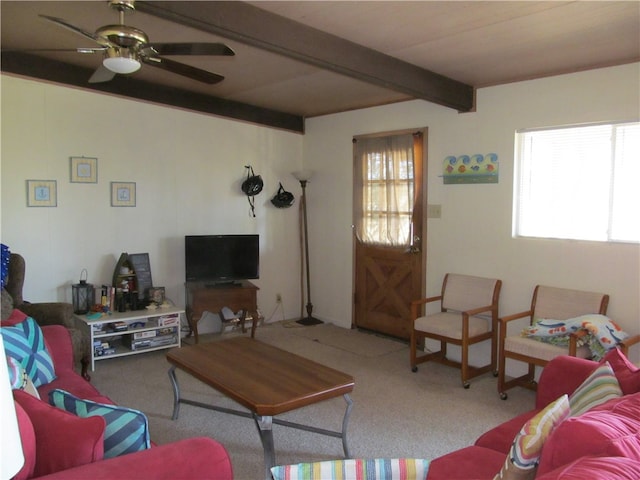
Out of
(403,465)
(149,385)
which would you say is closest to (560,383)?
(403,465)

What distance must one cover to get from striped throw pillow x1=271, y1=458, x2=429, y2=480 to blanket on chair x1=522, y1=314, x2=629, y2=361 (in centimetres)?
235

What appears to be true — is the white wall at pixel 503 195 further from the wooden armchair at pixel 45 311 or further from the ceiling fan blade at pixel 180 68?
the wooden armchair at pixel 45 311

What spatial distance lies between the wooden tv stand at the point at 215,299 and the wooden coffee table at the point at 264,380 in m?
1.49

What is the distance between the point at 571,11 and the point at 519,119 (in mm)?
1393

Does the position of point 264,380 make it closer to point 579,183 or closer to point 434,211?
point 434,211

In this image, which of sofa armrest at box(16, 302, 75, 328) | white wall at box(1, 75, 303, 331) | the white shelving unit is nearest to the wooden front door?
white wall at box(1, 75, 303, 331)

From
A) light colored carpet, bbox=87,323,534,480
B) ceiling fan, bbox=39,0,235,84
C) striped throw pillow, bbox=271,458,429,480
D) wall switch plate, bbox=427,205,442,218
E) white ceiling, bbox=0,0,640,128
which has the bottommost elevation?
light colored carpet, bbox=87,323,534,480

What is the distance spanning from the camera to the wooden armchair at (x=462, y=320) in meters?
3.88

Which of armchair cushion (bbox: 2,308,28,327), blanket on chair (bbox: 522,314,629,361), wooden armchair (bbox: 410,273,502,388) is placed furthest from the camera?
wooden armchair (bbox: 410,273,502,388)

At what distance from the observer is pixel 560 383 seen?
7.68 ft

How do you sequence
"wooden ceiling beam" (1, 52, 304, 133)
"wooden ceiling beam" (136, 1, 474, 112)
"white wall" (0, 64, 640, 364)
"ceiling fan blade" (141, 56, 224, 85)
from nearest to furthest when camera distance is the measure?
"wooden ceiling beam" (136, 1, 474, 112)
"ceiling fan blade" (141, 56, 224, 85)
"white wall" (0, 64, 640, 364)
"wooden ceiling beam" (1, 52, 304, 133)

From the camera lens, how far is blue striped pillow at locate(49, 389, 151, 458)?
5.43 feet

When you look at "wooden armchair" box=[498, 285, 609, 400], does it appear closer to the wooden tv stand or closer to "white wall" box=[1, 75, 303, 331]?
the wooden tv stand

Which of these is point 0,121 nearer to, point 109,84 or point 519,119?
point 109,84
